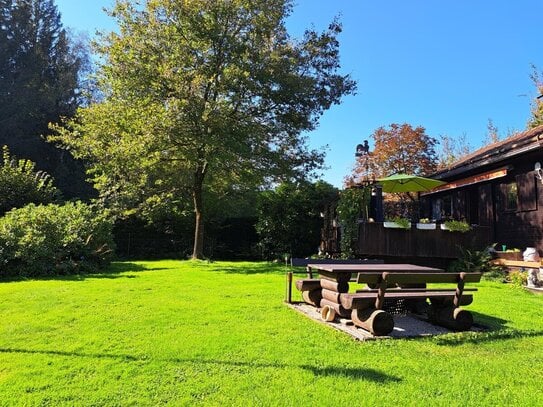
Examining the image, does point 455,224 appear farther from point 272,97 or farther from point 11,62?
point 11,62

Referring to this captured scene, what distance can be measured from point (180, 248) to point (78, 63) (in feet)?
90.3

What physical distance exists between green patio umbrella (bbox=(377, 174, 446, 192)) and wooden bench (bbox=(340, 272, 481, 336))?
8793 mm

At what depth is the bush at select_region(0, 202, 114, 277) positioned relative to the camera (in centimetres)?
1236

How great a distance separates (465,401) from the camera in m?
3.74

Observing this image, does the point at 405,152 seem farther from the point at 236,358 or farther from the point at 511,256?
the point at 236,358

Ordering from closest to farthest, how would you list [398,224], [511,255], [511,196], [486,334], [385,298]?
[486,334]
[385,298]
[511,255]
[398,224]
[511,196]

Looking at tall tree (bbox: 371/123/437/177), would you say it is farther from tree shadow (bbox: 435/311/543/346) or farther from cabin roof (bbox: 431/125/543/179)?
tree shadow (bbox: 435/311/543/346)

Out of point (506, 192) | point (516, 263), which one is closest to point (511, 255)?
point (516, 263)

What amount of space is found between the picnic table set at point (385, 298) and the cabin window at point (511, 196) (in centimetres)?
899

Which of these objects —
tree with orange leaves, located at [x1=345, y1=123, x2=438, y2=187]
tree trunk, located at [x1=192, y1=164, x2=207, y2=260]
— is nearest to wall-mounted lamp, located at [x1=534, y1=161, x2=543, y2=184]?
tree trunk, located at [x1=192, y1=164, x2=207, y2=260]

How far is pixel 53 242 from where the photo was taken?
13.2 metres

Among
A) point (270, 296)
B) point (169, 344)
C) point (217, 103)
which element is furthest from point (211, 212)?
point (169, 344)

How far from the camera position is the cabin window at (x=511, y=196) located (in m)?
14.6

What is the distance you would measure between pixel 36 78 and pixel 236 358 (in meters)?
37.4
